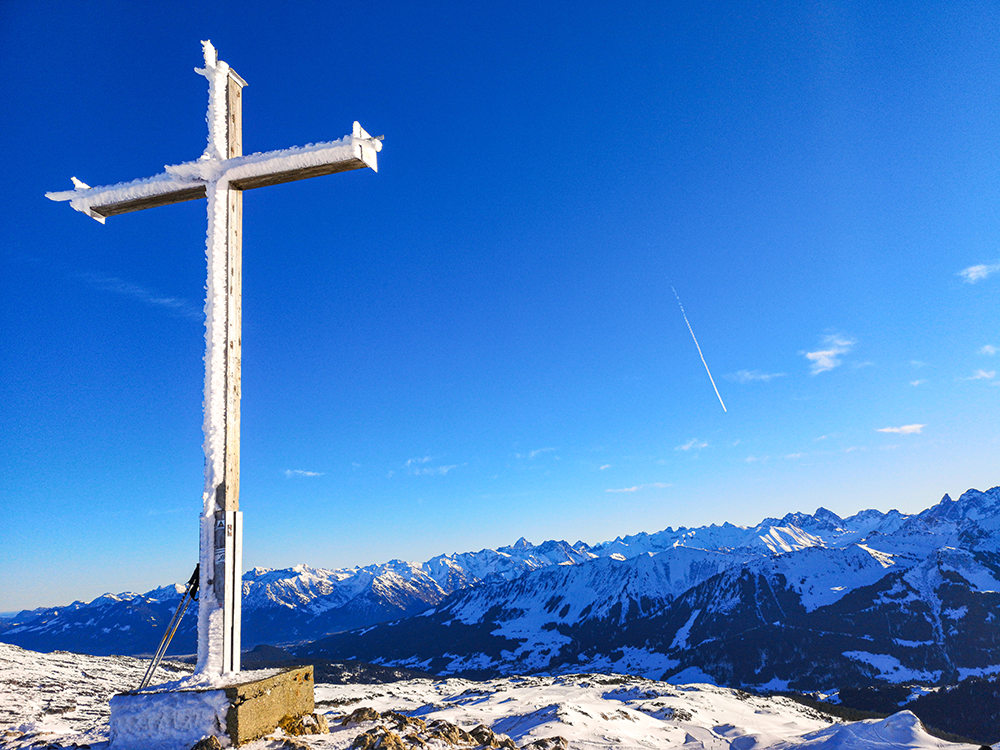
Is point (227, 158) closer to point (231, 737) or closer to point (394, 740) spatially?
point (231, 737)

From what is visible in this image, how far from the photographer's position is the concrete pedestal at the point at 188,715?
6.76 m

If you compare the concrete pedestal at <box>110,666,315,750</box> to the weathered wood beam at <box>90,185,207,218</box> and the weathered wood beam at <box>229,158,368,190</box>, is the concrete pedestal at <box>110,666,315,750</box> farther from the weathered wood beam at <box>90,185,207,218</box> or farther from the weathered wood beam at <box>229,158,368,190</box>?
the weathered wood beam at <box>90,185,207,218</box>

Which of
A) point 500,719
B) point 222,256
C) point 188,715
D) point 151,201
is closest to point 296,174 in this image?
point 222,256

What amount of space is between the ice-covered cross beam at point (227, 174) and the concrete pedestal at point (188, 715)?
22.4 feet

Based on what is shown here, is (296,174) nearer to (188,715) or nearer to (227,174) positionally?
(227,174)

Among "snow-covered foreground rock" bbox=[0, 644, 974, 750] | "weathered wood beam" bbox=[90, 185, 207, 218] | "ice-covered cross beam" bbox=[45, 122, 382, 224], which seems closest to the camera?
"ice-covered cross beam" bbox=[45, 122, 382, 224]

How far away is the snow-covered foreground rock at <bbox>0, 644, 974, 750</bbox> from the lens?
873 centimetres

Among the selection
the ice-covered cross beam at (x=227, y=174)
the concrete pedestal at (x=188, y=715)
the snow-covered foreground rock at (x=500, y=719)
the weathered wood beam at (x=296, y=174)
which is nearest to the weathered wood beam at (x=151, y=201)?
the ice-covered cross beam at (x=227, y=174)

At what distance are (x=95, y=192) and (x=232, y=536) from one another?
5754 mm

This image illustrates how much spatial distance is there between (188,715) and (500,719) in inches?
1518

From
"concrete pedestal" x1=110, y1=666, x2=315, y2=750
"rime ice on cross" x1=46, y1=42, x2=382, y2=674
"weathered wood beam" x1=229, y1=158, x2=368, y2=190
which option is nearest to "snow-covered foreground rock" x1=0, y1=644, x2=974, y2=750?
"concrete pedestal" x1=110, y1=666, x2=315, y2=750

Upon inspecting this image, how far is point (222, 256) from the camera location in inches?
325

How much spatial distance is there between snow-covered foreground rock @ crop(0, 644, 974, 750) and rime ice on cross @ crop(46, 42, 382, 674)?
6.18 ft

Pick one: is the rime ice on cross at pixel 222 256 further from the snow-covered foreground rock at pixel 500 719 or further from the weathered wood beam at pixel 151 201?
the snow-covered foreground rock at pixel 500 719
